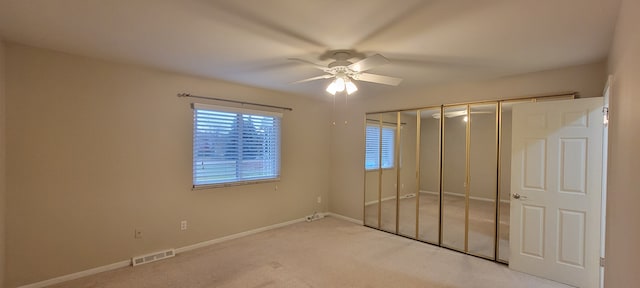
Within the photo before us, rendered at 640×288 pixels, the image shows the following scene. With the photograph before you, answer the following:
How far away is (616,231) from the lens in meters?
1.63

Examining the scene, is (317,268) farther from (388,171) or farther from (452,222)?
(452,222)

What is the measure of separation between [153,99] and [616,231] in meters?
4.33

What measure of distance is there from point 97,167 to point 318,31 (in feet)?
9.16

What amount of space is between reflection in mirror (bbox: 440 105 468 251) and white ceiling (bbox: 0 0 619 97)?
890mm

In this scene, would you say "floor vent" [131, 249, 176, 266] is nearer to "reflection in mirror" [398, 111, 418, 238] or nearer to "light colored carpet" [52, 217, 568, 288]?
"light colored carpet" [52, 217, 568, 288]

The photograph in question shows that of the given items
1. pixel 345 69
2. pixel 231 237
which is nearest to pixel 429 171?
pixel 345 69

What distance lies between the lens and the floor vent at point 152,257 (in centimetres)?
314

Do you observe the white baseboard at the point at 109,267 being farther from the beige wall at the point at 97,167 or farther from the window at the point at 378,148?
the window at the point at 378,148

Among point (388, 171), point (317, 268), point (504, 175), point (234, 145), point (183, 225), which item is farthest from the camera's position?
point (388, 171)

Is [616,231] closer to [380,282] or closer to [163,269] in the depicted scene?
[380,282]

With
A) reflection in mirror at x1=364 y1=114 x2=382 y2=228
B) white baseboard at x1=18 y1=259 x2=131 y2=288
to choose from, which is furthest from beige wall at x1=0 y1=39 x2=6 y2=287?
reflection in mirror at x1=364 y1=114 x2=382 y2=228

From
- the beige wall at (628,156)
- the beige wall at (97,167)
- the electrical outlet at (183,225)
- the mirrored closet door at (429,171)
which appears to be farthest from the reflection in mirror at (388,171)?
the electrical outlet at (183,225)

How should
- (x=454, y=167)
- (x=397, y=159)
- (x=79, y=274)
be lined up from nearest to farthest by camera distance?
(x=79, y=274) → (x=454, y=167) → (x=397, y=159)

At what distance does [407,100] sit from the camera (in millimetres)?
4305
